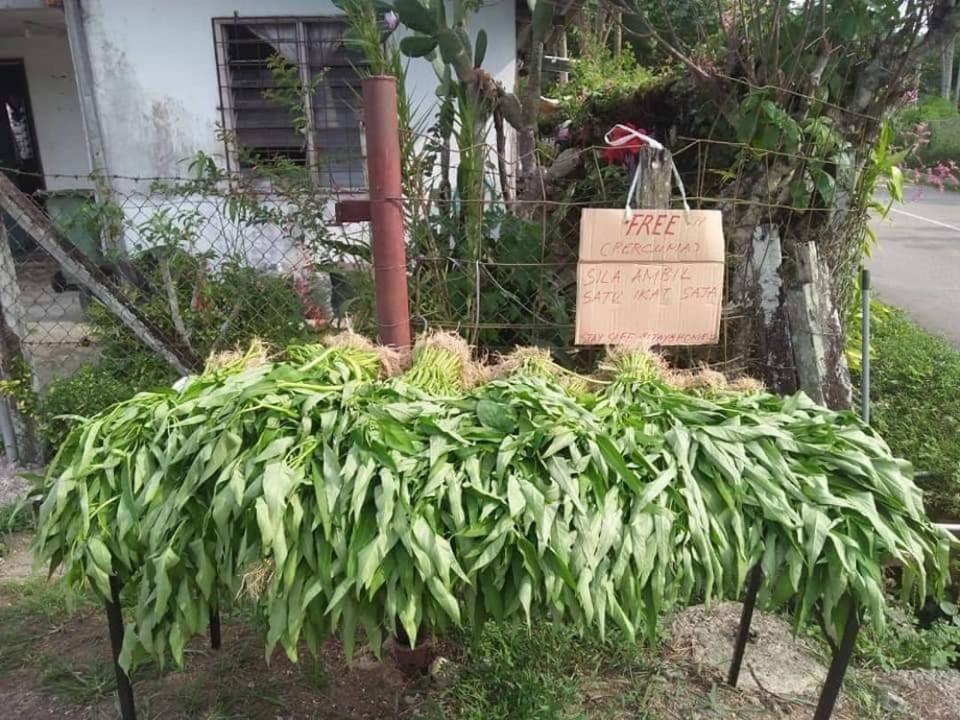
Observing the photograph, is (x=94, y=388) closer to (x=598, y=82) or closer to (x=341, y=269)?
(x=341, y=269)

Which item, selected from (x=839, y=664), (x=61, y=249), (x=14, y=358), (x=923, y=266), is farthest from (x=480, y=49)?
(x=923, y=266)

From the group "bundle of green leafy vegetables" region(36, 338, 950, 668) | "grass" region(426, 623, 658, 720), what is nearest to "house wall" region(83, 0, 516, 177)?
"grass" region(426, 623, 658, 720)

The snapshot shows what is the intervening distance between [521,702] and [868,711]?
1.10 m

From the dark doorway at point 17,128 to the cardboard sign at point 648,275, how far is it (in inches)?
321

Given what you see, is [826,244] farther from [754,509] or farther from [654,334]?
[754,509]

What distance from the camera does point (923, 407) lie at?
4.01m

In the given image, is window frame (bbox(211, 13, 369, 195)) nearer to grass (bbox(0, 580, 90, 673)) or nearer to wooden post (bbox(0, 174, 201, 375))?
wooden post (bbox(0, 174, 201, 375))

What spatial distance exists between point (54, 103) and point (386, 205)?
7728mm

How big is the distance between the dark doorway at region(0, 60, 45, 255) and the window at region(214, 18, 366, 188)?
3.87 metres

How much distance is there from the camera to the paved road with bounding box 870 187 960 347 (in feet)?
23.9

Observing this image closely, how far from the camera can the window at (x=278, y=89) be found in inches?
228

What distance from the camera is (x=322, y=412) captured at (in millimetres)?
1789

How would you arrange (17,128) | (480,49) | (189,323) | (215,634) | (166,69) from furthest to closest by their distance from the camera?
(17,128) < (166,69) < (189,323) < (480,49) < (215,634)

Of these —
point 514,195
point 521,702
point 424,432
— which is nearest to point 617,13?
point 514,195
